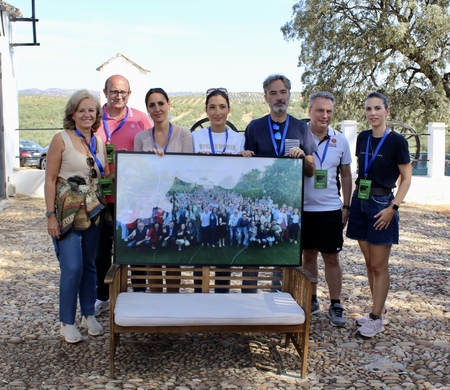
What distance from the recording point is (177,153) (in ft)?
13.6

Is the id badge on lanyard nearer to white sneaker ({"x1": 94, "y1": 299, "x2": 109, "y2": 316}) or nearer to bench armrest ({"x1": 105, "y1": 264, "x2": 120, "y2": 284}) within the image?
bench armrest ({"x1": 105, "y1": 264, "x2": 120, "y2": 284})

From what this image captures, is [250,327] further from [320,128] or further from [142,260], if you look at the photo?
[320,128]

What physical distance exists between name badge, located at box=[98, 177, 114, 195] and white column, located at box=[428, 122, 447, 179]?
40.6 feet

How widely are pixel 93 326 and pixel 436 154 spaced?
12.7 m

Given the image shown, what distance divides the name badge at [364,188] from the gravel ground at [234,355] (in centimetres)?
120

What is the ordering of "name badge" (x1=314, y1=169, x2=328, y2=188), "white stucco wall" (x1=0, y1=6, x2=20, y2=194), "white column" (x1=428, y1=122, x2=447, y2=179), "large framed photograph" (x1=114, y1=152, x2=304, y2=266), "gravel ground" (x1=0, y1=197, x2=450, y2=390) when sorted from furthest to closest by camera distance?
"white column" (x1=428, y1=122, x2=447, y2=179)
"white stucco wall" (x1=0, y1=6, x2=20, y2=194)
"name badge" (x1=314, y1=169, x2=328, y2=188)
"large framed photograph" (x1=114, y1=152, x2=304, y2=266)
"gravel ground" (x1=0, y1=197, x2=450, y2=390)


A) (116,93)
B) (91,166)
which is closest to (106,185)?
(91,166)

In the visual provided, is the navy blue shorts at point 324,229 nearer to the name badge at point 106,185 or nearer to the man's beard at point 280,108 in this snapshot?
the man's beard at point 280,108

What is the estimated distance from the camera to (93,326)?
462 cm

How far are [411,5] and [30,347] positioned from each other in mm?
20274

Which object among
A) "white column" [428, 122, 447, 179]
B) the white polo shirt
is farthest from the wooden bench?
"white column" [428, 122, 447, 179]

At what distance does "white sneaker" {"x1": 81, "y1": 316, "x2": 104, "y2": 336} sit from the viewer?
15.1 feet

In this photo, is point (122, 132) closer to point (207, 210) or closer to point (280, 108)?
point (207, 210)

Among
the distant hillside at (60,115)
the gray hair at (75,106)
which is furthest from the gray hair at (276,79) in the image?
the distant hillside at (60,115)
